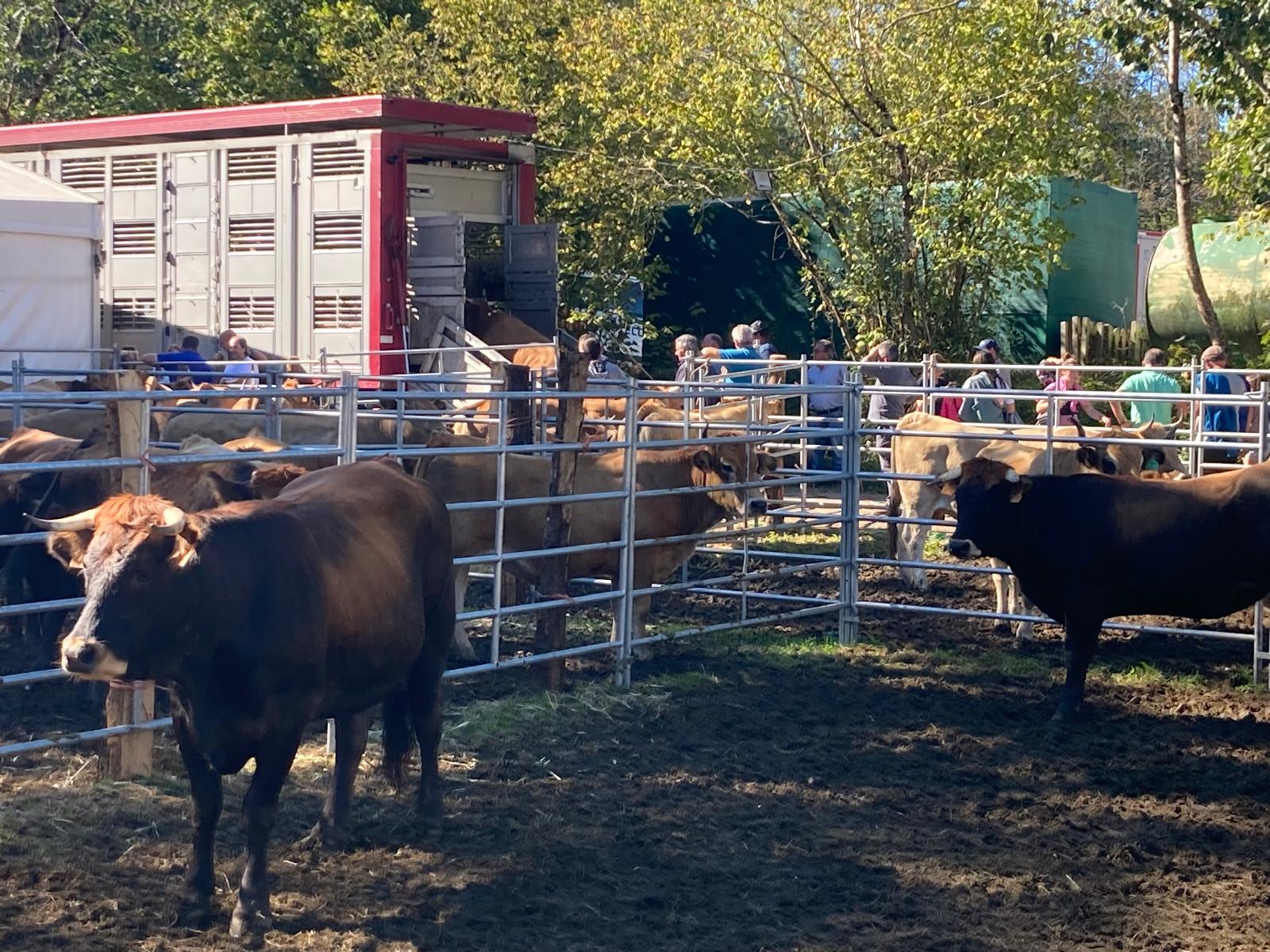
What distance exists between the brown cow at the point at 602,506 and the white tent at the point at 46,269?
7882 millimetres

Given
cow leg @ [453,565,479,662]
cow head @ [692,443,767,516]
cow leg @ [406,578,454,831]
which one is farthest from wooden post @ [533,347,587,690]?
cow leg @ [406,578,454,831]

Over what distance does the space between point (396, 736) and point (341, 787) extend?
394mm

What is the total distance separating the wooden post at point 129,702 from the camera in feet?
21.1

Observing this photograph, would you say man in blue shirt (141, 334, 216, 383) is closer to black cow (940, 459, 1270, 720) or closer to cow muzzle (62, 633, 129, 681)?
black cow (940, 459, 1270, 720)

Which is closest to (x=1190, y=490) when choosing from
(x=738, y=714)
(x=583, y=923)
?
(x=738, y=714)

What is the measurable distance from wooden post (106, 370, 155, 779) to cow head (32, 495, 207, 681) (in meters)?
1.62

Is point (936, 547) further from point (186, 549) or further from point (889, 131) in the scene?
point (186, 549)

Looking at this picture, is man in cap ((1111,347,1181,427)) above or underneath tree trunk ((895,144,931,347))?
underneath

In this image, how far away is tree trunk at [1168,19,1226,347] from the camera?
1711 centimetres

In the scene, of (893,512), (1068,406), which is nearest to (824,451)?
(1068,406)

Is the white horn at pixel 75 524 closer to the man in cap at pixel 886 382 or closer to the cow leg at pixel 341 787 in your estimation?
the cow leg at pixel 341 787

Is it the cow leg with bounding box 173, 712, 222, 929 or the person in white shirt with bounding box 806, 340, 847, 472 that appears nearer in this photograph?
the cow leg with bounding box 173, 712, 222, 929

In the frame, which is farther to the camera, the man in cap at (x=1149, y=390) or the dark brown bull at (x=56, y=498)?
the man in cap at (x=1149, y=390)

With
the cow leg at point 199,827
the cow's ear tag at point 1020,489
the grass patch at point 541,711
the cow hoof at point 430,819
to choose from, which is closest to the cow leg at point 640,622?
the grass patch at point 541,711
